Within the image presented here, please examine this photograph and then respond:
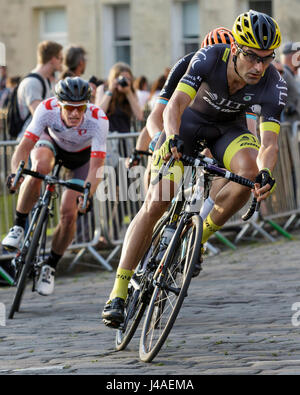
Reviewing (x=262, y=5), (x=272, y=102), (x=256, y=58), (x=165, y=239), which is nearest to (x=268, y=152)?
(x=272, y=102)

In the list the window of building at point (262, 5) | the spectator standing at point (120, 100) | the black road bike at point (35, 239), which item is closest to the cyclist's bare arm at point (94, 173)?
the black road bike at point (35, 239)

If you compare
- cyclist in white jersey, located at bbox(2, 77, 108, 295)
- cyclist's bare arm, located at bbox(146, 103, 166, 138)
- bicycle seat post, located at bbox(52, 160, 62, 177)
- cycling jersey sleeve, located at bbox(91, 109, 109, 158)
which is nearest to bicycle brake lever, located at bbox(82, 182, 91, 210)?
cyclist in white jersey, located at bbox(2, 77, 108, 295)

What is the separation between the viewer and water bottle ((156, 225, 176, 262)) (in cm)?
707

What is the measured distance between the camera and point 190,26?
31.1 m

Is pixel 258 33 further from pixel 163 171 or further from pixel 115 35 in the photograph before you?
pixel 115 35

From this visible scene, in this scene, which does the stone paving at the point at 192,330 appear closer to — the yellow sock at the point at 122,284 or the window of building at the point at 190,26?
the yellow sock at the point at 122,284

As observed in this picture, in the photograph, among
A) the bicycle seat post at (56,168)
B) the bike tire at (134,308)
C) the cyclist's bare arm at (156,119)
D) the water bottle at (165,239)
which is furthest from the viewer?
the bicycle seat post at (56,168)

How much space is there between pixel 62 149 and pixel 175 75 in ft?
6.94

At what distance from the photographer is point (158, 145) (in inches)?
293

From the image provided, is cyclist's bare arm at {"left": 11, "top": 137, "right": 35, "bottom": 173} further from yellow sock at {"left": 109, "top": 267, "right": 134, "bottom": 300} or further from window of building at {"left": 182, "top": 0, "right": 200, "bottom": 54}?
window of building at {"left": 182, "top": 0, "right": 200, "bottom": 54}

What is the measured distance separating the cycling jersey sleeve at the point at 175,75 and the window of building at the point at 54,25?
25.7 meters

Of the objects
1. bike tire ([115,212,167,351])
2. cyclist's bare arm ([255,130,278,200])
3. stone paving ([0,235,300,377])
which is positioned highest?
cyclist's bare arm ([255,130,278,200])

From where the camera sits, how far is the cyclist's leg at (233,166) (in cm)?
731

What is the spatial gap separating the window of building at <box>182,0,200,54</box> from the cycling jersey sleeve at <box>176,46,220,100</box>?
937 inches
